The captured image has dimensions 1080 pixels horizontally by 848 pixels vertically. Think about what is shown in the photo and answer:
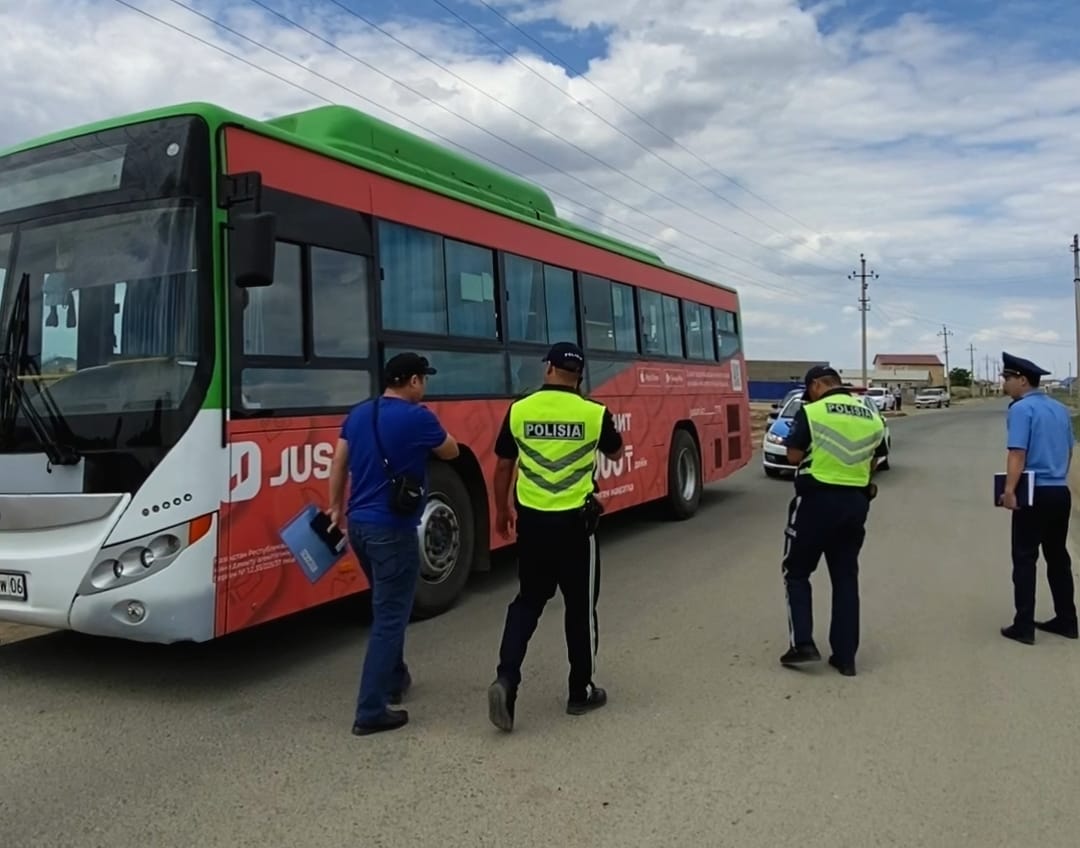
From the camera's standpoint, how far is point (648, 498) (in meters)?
10.9

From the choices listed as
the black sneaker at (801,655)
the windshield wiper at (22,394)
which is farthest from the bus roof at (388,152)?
the black sneaker at (801,655)

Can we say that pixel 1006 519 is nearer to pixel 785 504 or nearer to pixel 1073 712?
pixel 785 504

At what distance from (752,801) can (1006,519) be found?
9.61 meters

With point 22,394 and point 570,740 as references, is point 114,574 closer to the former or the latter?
point 22,394

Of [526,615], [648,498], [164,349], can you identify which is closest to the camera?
[526,615]

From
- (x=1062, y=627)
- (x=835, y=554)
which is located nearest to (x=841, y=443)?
(x=835, y=554)

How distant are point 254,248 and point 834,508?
351cm

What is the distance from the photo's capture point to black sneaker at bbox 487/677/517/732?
4.57m

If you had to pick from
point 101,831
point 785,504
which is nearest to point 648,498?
point 785,504

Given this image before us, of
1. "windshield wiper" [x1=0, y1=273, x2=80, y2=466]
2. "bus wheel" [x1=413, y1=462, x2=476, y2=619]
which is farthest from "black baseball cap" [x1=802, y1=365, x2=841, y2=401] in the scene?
"windshield wiper" [x1=0, y1=273, x2=80, y2=466]

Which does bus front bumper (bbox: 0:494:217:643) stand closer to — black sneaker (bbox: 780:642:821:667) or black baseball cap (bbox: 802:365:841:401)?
black sneaker (bbox: 780:642:821:667)

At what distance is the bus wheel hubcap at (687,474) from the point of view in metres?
12.0

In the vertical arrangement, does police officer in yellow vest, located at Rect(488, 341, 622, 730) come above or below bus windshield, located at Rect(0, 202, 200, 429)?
below

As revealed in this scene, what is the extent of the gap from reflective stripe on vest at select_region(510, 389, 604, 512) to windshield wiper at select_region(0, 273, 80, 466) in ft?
7.80
